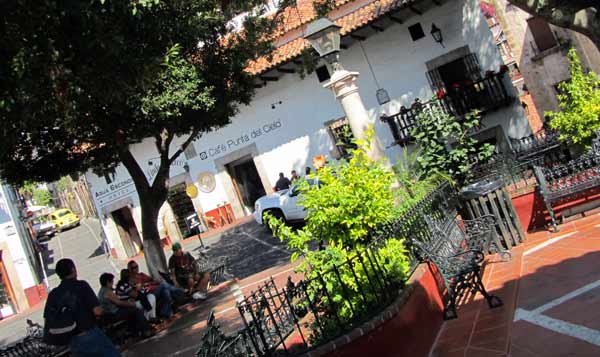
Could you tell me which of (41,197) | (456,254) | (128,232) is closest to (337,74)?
(456,254)

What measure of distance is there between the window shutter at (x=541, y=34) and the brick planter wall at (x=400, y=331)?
67.4ft

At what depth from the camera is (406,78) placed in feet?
57.3

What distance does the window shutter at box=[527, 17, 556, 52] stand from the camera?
73.8 ft

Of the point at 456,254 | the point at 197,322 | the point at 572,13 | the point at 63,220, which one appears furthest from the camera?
the point at 63,220

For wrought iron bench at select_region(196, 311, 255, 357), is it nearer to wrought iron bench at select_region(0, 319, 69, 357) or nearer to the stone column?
the stone column

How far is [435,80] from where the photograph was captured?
17109 mm

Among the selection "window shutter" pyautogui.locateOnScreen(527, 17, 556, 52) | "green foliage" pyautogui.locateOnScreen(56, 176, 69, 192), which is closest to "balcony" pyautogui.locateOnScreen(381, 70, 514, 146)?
"window shutter" pyautogui.locateOnScreen(527, 17, 556, 52)

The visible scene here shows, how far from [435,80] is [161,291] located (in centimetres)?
1138

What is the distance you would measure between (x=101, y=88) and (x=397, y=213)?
4033mm

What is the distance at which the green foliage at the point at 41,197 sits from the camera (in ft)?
165

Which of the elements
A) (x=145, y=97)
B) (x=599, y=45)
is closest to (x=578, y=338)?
(x=599, y=45)

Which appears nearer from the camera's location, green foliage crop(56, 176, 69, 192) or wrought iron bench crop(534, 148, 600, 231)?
wrought iron bench crop(534, 148, 600, 231)

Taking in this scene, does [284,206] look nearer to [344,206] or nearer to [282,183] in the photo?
[282,183]

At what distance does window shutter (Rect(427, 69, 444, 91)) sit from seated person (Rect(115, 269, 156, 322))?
11434mm
